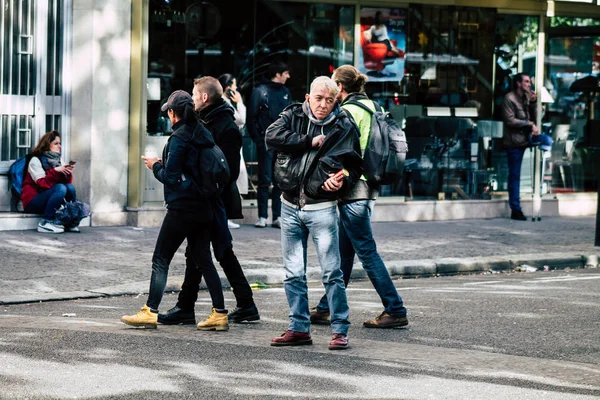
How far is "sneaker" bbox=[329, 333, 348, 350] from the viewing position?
8.01 m

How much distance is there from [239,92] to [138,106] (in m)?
1.50

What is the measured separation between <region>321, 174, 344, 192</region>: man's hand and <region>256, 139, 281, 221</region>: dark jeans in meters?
6.95

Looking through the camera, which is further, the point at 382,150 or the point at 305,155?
the point at 382,150

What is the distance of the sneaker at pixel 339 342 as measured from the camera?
801 cm

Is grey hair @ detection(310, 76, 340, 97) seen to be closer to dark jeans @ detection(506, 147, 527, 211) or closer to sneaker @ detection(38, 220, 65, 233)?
sneaker @ detection(38, 220, 65, 233)

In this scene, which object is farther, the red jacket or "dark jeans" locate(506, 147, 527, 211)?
"dark jeans" locate(506, 147, 527, 211)

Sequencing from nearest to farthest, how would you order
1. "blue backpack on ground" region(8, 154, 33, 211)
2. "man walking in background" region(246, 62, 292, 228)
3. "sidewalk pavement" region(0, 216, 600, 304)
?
"sidewalk pavement" region(0, 216, 600, 304), "blue backpack on ground" region(8, 154, 33, 211), "man walking in background" region(246, 62, 292, 228)

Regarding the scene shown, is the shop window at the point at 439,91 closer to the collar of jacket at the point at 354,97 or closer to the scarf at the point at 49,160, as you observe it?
the scarf at the point at 49,160

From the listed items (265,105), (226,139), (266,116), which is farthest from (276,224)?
(226,139)

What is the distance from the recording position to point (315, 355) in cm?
783

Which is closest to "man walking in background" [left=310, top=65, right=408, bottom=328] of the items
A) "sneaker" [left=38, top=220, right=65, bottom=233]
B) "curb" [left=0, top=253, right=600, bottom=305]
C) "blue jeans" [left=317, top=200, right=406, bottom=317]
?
"blue jeans" [left=317, top=200, right=406, bottom=317]

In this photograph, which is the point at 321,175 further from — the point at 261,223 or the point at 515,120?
the point at 515,120

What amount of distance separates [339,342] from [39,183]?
6.69 meters

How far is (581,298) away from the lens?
34.7ft
